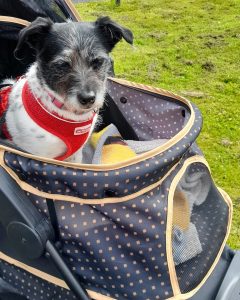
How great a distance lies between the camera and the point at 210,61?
16.1ft

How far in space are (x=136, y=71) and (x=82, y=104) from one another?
9.23 ft

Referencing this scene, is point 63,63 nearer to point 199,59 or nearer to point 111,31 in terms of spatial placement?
point 111,31

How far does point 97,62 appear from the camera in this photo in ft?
7.13

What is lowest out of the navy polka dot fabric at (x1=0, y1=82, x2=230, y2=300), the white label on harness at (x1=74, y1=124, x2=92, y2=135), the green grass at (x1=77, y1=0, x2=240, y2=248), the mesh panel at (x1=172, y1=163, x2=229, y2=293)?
the green grass at (x1=77, y1=0, x2=240, y2=248)

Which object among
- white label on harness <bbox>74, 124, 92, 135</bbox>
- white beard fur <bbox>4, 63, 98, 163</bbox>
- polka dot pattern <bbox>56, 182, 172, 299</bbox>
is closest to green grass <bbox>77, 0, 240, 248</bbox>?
white label on harness <bbox>74, 124, 92, 135</bbox>

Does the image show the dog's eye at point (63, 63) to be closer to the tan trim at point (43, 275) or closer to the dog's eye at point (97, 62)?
the dog's eye at point (97, 62)

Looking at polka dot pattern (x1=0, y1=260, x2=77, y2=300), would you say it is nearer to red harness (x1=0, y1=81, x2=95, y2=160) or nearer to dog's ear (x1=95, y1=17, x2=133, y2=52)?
red harness (x1=0, y1=81, x2=95, y2=160)

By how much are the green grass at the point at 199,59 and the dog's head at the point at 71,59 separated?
52.0 inches

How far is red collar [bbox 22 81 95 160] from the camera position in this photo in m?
2.06

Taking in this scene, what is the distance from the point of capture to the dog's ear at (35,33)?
1.87m

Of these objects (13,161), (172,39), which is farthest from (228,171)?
(172,39)

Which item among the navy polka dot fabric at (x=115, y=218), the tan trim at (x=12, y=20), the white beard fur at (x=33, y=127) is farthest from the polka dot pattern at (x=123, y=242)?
the tan trim at (x=12, y=20)

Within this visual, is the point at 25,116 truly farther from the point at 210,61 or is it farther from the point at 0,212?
the point at 210,61

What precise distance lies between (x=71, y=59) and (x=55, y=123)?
0.28 metres
